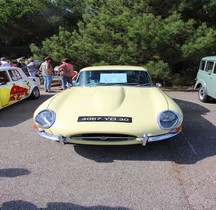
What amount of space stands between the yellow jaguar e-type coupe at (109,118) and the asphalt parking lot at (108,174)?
1.16ft

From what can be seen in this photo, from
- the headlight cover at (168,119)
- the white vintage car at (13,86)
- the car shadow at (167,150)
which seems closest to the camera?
the headlight cover at (168,119)

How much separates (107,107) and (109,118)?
329mm

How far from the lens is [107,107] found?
396 centimetres

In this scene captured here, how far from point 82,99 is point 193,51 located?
6946 millimetres

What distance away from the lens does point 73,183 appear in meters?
3.16

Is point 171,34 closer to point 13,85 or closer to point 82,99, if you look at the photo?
point 13,85

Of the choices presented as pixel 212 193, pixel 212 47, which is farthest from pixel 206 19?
pixel 212 193

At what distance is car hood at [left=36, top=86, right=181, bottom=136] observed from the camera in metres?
3.60

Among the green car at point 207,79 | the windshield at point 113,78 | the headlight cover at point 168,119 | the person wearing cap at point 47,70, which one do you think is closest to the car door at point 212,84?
the green car at point 207,79

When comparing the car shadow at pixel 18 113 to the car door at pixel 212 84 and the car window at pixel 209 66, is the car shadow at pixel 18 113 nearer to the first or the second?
the car door at pixel 212 84

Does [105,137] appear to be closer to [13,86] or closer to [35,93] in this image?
[13,86]

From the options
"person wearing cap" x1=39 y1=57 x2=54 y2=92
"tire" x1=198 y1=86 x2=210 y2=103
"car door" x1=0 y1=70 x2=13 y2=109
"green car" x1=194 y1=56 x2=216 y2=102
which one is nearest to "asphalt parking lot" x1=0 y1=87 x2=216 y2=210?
"car door" x1=0 y1=70 x2=13 y2=109

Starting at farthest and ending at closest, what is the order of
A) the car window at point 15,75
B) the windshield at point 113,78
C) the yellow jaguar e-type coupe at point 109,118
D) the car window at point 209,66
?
the car window at point 209,66
the car window at point 15,75
the windshield at point 113,78
the yellow jaguar e-type coupe at point 109,118

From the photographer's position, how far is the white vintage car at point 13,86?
680 cm
